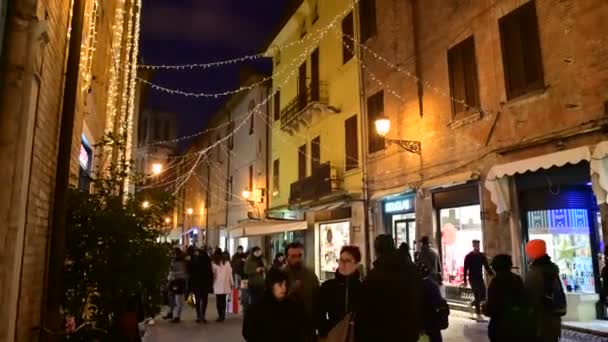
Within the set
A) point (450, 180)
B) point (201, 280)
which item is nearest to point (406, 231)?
point (450, 180)

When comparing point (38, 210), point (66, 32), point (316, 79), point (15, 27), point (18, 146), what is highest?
point (316, 79)

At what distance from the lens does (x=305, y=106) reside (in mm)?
21719

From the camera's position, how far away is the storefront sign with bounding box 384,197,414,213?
15866 mm

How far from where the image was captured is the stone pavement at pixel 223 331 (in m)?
9.70

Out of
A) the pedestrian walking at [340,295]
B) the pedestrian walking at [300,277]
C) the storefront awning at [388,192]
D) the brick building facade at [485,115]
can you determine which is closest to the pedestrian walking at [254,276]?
the pedestrian walking at [300,277]

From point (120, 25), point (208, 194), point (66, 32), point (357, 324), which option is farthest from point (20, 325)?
point (208, 194)

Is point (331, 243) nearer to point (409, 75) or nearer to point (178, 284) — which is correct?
point (409, 75)

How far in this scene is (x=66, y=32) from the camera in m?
5.50

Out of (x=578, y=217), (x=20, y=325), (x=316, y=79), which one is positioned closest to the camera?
(x=20, y=325)

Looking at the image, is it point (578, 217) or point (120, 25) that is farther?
point (120, 25)

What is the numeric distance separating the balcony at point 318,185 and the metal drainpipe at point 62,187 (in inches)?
578

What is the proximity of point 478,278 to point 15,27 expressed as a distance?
36.0 ft

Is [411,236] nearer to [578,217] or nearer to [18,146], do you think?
[578,217]

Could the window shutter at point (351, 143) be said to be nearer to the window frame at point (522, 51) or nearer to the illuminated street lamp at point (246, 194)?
the window frame at point (522, 51)
